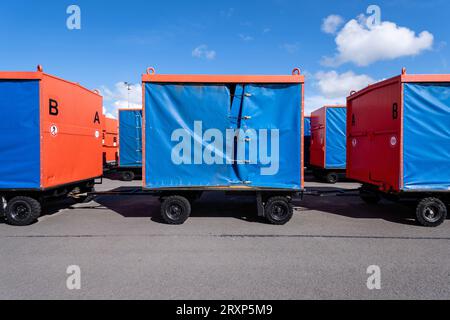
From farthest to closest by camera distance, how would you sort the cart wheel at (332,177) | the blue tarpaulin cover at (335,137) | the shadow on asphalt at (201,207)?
the cart wheel at (332,177), the blue tarpaulin cover at (335,137), the shadow on asphalt at (201,207)

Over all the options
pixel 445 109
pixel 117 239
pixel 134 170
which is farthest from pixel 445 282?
pixel 134 170

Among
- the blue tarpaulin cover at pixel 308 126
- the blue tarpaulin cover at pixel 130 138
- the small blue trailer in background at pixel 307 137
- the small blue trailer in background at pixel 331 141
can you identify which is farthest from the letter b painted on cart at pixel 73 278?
the blue tarpaulin cover at pixel 308 126

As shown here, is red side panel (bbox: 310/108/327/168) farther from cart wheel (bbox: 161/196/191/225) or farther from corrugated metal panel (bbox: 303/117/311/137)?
cart wheel (bbox: 161/196/191/225)

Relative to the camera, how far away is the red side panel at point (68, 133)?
595 cm

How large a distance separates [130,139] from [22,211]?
7.44 metres

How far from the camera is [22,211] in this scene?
20.0 feet

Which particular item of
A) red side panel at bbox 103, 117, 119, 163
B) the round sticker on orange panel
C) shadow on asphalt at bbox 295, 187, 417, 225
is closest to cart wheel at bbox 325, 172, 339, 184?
shadow on asphalt at bbox 295, 187, 417, 225

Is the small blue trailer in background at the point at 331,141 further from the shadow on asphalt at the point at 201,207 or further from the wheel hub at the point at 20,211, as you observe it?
the wheel hub at the point at 20,211

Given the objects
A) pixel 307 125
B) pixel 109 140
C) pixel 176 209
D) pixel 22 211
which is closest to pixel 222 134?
pixel 176 209

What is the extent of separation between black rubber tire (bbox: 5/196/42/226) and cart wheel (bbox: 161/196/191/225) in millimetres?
2869

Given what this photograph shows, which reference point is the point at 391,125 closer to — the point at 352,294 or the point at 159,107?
the point at 352,294

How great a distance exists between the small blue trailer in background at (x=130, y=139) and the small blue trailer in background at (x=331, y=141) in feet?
28.8

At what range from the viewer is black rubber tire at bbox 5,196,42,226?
600cm

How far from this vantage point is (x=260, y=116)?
604 centimetres
